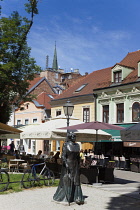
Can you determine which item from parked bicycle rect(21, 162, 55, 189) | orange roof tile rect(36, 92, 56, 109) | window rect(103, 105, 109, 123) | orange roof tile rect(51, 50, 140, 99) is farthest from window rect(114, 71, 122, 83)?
parked bicycle rect(21, 162, 55, 189)

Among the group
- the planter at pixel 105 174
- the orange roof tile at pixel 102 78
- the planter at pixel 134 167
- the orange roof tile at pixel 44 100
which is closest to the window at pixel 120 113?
the orange roof tile at pixel 102 78

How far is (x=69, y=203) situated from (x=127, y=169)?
1341 cm

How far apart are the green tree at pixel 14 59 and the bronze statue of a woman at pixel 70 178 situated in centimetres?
1449

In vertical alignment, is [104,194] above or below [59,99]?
below

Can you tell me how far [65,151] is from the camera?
343 inches

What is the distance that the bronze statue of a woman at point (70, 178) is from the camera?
8.50 meters

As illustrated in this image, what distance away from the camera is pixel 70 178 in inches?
335

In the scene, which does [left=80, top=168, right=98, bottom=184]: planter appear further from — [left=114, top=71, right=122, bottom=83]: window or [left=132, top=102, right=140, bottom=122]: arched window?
[left=114, top=71, right=122, bottom=83]: window

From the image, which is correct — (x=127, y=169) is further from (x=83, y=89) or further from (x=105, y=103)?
(x=83, y=89)

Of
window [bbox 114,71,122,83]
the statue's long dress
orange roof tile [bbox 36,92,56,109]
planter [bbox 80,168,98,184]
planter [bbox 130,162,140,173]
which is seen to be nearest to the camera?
the statue's long dress

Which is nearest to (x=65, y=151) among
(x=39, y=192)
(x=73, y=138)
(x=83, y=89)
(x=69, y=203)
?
(x=73, y=138)

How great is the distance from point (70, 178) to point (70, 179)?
26 mm

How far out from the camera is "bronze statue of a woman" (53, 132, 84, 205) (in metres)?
8.50

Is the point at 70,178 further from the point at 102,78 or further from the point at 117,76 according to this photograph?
the point at 102,78
